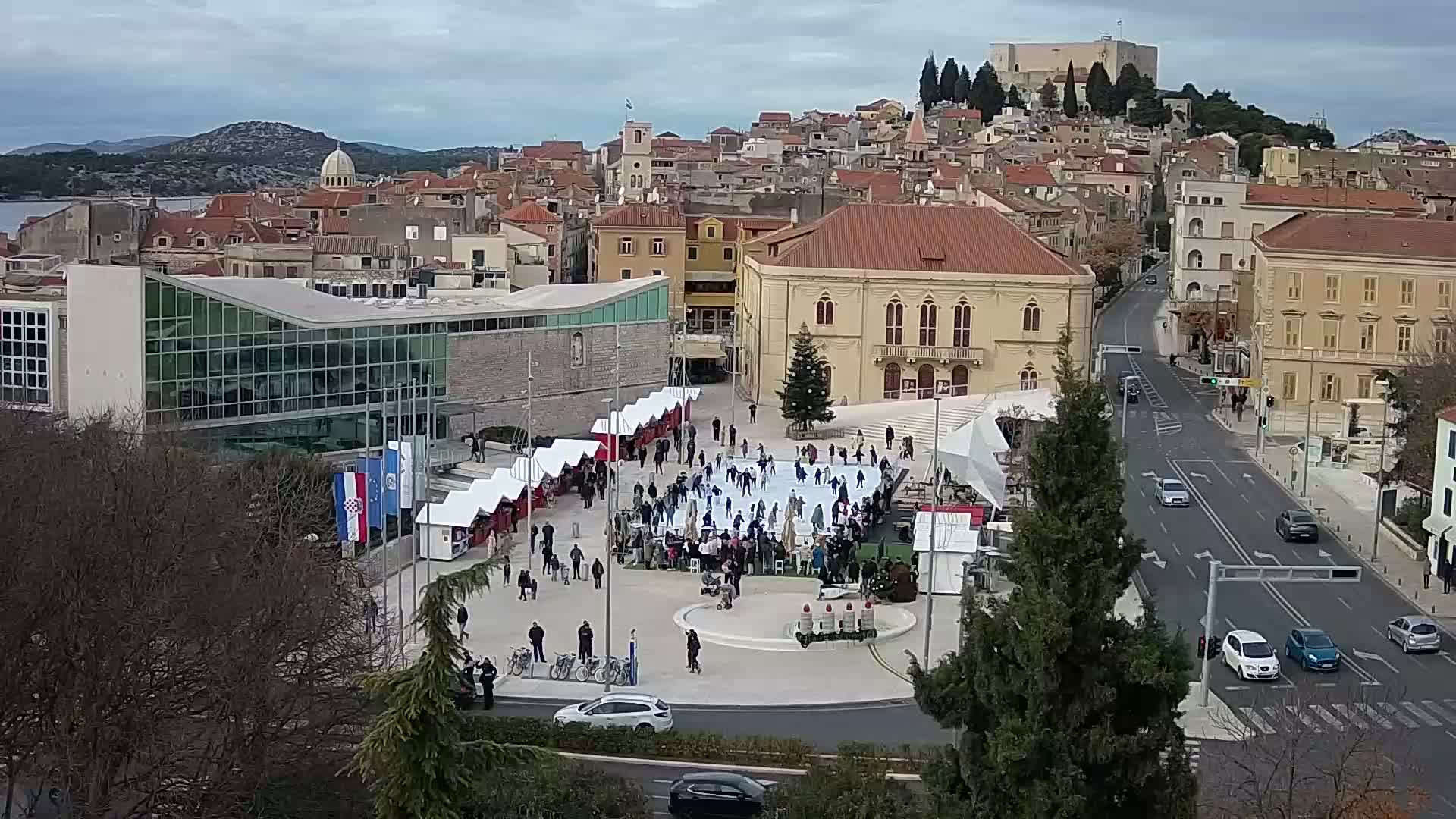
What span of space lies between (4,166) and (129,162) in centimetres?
2249

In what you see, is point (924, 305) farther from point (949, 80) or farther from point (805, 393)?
point (949, 80)

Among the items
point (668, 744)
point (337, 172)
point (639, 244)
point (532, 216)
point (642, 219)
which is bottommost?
point (668, 744)

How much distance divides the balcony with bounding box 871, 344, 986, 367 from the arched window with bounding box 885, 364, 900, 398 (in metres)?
0.47

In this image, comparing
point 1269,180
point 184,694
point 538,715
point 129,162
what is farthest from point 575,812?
point 129,162

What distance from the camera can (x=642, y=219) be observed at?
70562 mm

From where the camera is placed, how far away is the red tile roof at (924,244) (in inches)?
2197

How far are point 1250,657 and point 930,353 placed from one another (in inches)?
1163

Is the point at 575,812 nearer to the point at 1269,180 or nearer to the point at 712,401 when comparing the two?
the point at 712,401

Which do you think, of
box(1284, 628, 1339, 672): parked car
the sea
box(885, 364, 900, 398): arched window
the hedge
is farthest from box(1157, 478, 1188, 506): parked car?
the sea

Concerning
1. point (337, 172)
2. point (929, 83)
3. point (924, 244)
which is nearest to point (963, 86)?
point (929, 83)

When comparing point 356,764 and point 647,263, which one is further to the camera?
point 647,263

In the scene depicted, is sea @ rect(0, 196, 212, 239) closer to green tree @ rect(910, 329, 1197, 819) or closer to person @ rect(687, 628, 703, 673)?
person @ rect(687, 628, 703, 673)

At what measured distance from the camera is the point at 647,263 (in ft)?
232

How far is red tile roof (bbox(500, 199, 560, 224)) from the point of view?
260 feet
